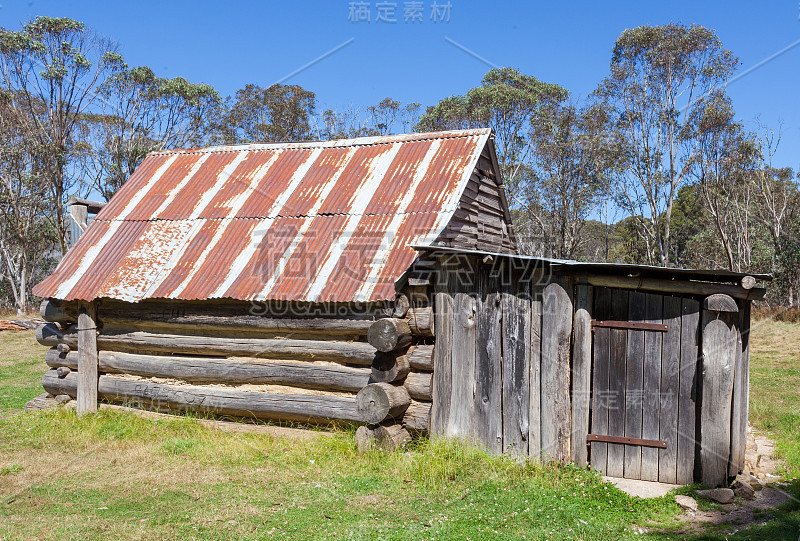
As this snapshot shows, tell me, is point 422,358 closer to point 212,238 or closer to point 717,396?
point 717,396

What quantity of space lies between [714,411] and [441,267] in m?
3.55

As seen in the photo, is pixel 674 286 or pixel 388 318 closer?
pixel 674 286

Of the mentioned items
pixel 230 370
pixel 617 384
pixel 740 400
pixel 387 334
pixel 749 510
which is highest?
pixel 387 334

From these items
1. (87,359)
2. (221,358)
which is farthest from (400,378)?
(87,359)

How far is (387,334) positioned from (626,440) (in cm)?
309

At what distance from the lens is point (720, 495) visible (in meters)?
6.39

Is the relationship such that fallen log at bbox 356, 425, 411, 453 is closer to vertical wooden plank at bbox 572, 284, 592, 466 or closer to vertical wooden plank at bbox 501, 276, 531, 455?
vertical wooden plank at bbox 501, 276, 531, 455

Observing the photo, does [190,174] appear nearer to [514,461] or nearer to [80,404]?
[80,404]

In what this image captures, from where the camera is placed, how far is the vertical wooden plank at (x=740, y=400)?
6781 mm

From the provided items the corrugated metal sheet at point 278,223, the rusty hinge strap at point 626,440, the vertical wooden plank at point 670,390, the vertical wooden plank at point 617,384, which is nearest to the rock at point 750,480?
the vertical wooden plank at point 670,390

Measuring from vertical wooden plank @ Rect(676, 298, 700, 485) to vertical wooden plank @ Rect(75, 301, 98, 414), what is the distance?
8.94m

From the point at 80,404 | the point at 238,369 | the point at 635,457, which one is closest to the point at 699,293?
the point at 635,457

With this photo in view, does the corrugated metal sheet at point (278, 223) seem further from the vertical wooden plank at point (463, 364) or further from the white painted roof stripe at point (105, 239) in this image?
the vertical wooden plank at point (463, 364)

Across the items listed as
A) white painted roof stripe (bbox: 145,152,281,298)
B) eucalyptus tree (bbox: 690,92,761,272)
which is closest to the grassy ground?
white painted roof stripe (bbox: 145,152,281,298)
